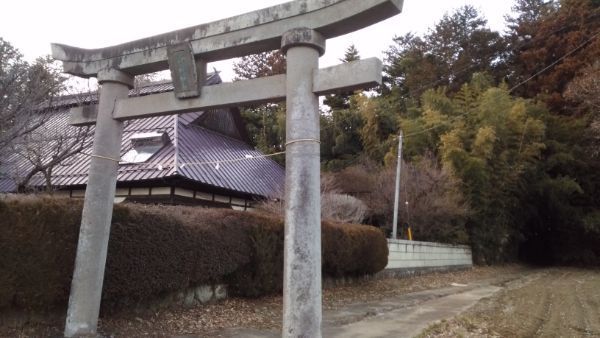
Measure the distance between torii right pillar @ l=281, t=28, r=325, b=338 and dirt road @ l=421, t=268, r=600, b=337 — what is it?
311cm

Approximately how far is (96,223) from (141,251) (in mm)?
1034

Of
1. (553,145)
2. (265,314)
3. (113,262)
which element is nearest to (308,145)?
(113,262)

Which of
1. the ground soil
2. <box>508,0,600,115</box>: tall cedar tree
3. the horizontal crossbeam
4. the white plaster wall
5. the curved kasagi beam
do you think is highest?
<box>508,0,600,115</box>: tall cedar tree

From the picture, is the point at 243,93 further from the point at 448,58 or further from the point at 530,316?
the point at 448,58

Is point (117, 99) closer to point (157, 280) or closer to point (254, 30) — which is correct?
point (254, 30)

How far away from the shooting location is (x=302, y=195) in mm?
4148

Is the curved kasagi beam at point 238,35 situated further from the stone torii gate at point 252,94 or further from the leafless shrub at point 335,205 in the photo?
the leafless shrub at point 335,205

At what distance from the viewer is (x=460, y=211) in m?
17.6

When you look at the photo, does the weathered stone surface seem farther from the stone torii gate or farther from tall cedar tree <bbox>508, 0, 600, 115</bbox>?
tall cedar tree <bbox>508, 0, 600, 115</bbox>

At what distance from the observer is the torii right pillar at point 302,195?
4020 mm

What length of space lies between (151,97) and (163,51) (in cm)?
55

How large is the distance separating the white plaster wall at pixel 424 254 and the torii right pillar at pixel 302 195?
1004cm

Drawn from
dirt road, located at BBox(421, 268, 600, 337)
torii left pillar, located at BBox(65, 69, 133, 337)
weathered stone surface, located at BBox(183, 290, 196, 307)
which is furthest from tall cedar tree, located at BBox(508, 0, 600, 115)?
torii left pillar, located at BBox(65, 69, 133, 337)

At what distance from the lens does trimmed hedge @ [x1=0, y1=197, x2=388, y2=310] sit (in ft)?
16.1
